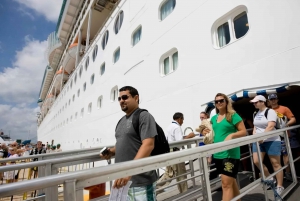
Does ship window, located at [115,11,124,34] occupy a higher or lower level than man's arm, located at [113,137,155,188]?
higher

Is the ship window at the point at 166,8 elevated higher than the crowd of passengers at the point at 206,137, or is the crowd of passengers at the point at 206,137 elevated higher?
the ship window at the point at 166,8

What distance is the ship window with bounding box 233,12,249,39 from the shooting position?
4500 millimetres

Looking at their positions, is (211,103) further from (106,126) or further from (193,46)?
(106,126)

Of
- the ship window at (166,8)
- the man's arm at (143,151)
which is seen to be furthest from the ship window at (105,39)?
the man's arm at (143,151)

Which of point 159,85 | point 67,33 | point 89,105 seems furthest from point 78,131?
point 67,33

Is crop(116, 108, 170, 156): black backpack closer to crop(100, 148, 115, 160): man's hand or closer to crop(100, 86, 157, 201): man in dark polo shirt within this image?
crop(100, 86, 157, 201): man in dark polo shirt

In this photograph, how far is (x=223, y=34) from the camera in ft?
16.2

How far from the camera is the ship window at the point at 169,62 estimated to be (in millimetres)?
6327

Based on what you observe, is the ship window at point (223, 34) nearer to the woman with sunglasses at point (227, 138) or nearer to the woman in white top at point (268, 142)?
the woman in white top at point (268, 142)

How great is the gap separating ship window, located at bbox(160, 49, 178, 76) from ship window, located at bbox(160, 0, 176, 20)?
1.50m

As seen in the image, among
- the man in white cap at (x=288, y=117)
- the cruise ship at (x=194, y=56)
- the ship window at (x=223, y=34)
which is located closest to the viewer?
the man in white cap at (x=288, y=117)

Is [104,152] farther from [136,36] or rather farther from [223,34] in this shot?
→ [136,36]

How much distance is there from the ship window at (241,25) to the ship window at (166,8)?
8.50 ft

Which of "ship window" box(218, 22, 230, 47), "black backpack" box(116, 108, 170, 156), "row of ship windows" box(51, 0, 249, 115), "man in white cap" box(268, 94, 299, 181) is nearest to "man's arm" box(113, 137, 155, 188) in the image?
"black backpack" box(116, 108, 170, 156)
